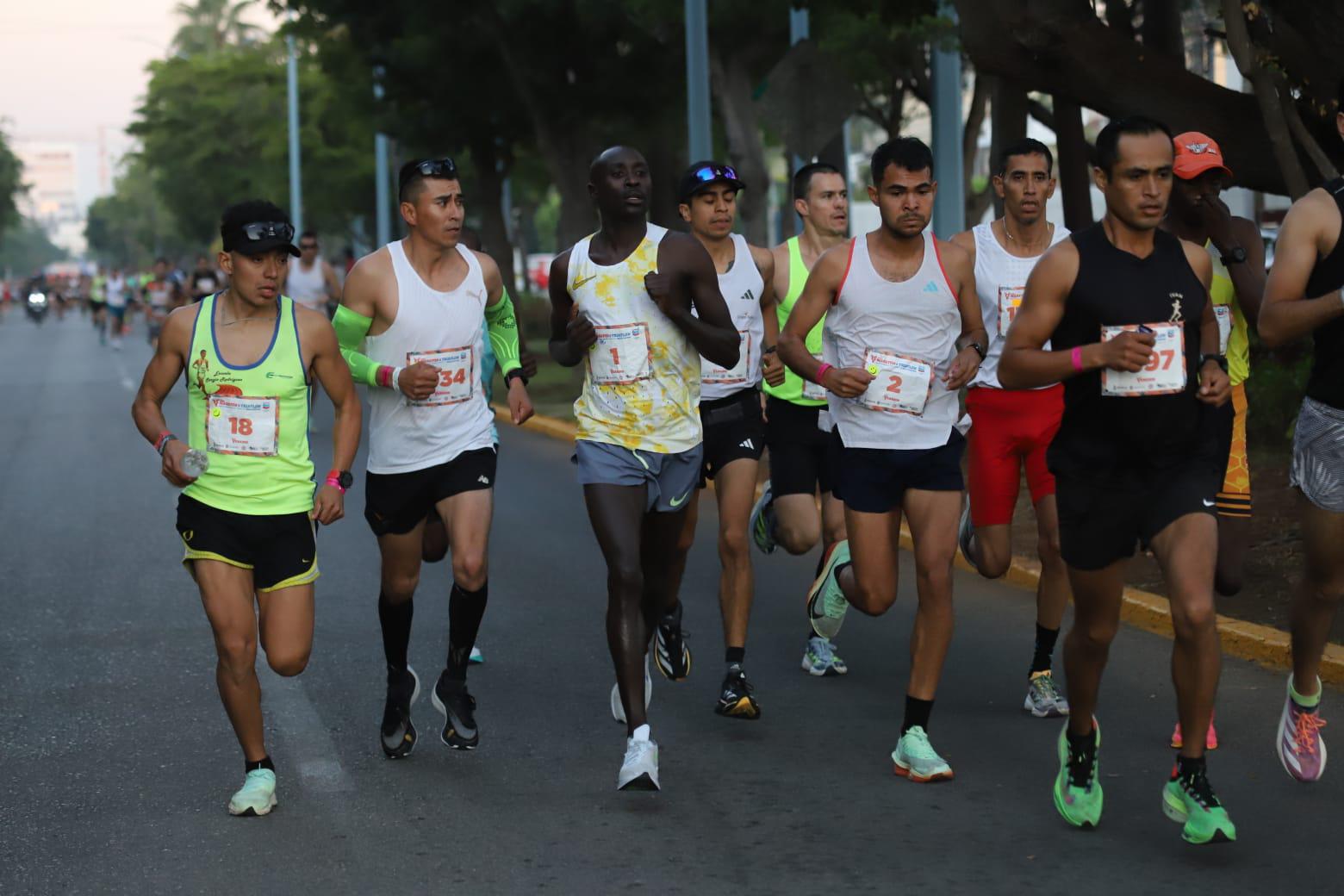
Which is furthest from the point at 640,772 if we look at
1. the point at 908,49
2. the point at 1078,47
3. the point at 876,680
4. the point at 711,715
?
the point at 908,49

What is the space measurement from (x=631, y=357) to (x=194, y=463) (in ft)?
4.62

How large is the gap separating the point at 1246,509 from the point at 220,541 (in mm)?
3271

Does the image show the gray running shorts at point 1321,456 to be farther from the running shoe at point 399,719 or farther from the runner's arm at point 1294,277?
the running shoe at point 399,719

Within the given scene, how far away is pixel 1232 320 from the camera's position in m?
6.61

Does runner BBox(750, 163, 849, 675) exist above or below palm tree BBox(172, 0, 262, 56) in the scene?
below

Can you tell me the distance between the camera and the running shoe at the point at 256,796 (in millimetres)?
5902

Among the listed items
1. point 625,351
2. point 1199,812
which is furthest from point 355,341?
point 1199,812

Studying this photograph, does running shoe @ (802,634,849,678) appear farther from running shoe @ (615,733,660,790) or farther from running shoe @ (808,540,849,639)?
running shoe @ (615,733,660,790)

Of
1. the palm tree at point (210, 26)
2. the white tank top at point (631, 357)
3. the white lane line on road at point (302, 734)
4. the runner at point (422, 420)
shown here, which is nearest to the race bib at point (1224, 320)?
the white tank top at point (631, 357)

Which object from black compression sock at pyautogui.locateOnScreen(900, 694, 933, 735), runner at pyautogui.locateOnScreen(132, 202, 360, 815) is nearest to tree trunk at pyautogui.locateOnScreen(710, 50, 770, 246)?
black compression sock at pyautogui.locateOnScreen(900, 694, 933, 735)

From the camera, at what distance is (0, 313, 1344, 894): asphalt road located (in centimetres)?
529

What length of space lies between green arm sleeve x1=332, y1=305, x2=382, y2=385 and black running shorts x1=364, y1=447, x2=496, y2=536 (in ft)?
1.10

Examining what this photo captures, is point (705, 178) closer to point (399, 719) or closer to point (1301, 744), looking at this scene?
point (399, 719)

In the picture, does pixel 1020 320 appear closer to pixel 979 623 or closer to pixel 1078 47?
pixel 979 623
